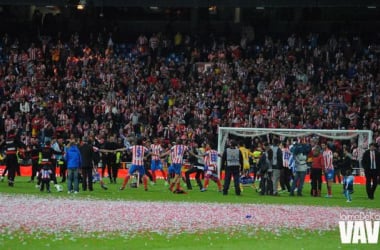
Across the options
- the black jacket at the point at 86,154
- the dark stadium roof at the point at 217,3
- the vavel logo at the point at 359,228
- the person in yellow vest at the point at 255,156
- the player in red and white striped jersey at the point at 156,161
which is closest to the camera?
the vavel logo at the point at 359,228

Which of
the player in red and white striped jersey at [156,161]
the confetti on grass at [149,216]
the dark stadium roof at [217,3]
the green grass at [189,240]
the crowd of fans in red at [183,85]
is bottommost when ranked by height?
the green grass at [189,240]

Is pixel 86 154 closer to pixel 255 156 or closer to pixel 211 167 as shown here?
pixel 211 167

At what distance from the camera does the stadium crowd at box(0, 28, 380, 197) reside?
49.6 meters

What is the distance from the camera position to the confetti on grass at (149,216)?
73.7 ft

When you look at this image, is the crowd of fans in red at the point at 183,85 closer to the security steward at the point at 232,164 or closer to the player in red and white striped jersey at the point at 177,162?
the player in red and white striped jersey at the point at 177,162

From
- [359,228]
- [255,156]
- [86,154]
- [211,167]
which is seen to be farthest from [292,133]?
[359,228]

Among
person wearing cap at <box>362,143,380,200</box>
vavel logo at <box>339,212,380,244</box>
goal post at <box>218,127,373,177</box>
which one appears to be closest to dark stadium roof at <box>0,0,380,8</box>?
goal post at <box>218,127,373,177</box>

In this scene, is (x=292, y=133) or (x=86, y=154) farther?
(x=292, y=133)

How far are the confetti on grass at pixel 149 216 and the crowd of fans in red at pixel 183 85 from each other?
60.0ft

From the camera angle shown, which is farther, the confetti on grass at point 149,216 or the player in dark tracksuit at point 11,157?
the player in dark tracksuit at point 11,157

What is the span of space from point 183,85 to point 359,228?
104 ft

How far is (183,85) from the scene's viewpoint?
54.0m

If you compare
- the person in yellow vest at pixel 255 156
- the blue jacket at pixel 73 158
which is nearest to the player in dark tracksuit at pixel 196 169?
the person in yellow vest at pixel 255 156

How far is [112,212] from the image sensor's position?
2595 cm
